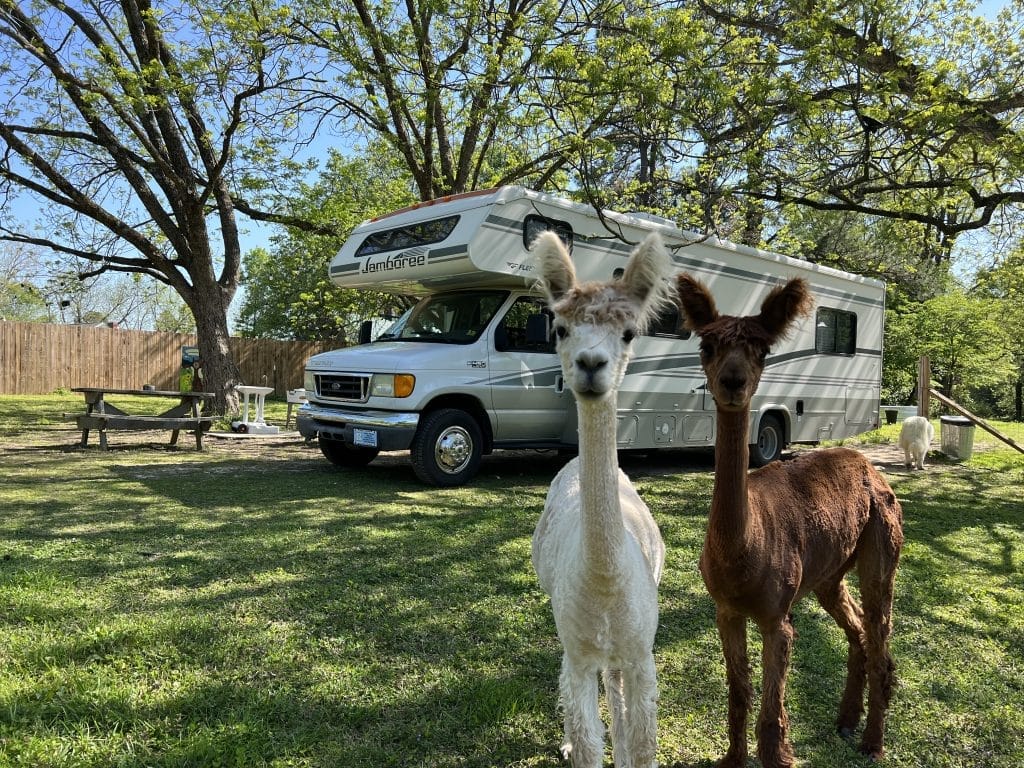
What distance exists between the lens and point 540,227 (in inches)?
320

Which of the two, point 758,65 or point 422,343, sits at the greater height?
point 758,65

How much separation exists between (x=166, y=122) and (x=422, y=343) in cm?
960

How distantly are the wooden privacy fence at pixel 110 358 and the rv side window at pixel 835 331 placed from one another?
18.3 m

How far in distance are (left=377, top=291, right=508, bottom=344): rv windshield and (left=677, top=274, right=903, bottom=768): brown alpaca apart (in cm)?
575

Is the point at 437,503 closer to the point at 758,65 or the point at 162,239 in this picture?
the point at 758,65

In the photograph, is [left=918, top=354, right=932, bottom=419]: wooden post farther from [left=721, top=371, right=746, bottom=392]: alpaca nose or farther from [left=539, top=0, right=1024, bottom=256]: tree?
[left=721, top=371, right=746, bottom=392]: alpaca nose

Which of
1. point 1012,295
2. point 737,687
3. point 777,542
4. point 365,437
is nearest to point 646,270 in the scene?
point 777,542

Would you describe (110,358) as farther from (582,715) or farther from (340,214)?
(582,715)

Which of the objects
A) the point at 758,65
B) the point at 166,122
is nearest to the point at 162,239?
the point at 166,122

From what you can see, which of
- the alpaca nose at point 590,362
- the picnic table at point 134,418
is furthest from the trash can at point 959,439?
the picnic table at point 134,418

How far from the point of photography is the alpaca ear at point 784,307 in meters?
2.36

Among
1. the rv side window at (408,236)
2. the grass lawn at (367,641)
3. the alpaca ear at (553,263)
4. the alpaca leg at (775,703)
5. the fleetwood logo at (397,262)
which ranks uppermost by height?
the rv side window at (408,236)

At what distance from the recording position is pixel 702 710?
304cm

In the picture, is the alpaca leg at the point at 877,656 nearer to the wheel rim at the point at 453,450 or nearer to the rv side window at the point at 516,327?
the wheel rim at the point at 453,450
